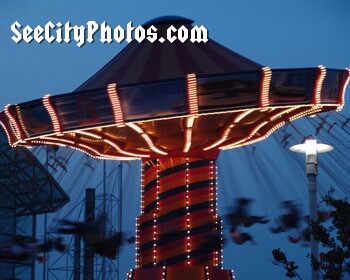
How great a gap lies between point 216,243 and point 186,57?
436cm

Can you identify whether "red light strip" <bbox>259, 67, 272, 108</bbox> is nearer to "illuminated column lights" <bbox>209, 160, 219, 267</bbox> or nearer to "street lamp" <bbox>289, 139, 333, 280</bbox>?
"street lamp" <bbox>289, 139, 333, 280</bbox>

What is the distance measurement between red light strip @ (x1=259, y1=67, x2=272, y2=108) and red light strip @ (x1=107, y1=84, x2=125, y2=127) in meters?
2.88

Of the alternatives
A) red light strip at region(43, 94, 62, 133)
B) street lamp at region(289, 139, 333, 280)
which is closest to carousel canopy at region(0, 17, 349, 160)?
red light strip at region(43, 94, 62, 133)

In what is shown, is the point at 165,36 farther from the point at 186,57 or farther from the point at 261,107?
the point at 261,107

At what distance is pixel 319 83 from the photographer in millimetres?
18484

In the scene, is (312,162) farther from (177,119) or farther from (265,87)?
(177,119)

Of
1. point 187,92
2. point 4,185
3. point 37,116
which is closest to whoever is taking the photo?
point 187,92

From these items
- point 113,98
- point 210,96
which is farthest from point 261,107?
point 113,98

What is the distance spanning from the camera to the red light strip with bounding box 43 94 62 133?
18453 millimetres

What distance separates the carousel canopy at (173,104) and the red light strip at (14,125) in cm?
3

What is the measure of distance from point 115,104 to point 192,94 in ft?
5.25

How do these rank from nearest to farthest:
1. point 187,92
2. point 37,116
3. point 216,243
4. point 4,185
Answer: point 187,92, point 37,116, point 216,243, point 4,185

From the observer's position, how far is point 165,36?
70.3 ft

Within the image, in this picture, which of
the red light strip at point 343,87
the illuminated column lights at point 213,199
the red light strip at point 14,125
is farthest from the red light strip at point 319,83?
the red light strip at point 14,125
